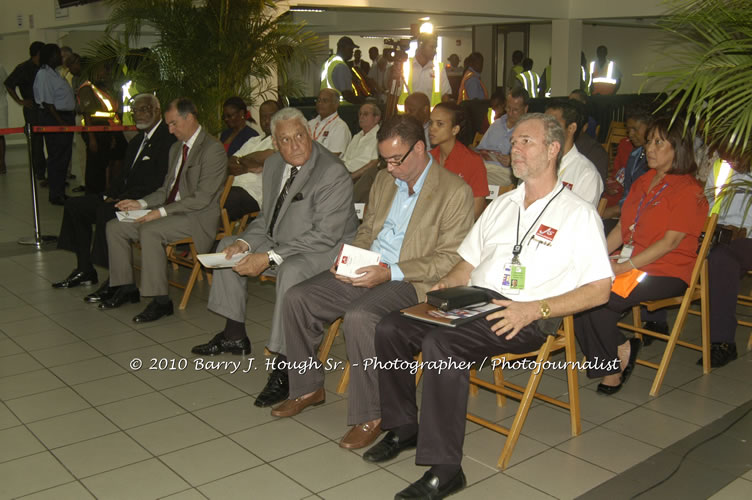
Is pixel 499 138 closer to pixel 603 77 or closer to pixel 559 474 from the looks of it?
pixel 559 474

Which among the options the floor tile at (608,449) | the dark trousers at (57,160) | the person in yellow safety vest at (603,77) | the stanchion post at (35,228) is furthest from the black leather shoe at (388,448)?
the person in yellow safety vest at (603,77)

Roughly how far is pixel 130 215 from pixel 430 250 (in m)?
2.57

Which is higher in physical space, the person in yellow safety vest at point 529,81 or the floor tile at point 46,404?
the person in yellow safety vest at point 529,81

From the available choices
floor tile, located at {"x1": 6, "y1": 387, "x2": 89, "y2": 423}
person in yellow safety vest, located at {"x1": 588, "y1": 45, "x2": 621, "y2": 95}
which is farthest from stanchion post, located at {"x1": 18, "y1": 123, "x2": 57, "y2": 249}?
person in yellow safety vest, located at {"x1": 588, "y1": 45, "x2": 621, "y2": 95}

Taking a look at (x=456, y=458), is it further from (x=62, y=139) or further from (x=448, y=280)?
(x=62, y=139)

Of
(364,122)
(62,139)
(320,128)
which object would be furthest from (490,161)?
(62,139)

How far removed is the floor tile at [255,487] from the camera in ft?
9.21

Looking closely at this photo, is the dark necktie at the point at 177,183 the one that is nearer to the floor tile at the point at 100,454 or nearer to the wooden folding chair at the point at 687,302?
the floor tile at the point at 100,454

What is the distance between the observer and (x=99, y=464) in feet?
10.0

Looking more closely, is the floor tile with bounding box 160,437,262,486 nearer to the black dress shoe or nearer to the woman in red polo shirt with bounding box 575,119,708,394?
the woman in red polo shirt with bounding box 575,119,708,394

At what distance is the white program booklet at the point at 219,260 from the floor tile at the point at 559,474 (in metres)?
1.82

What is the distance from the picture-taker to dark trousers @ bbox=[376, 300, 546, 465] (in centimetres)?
278

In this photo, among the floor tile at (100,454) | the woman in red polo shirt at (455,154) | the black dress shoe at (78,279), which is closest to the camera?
the floor tile at (100,454)

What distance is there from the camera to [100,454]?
3.14 meters
